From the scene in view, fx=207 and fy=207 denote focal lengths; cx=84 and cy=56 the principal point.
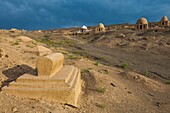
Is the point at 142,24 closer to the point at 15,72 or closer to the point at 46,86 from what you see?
the point at 15,72

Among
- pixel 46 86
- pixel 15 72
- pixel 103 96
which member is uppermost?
pixel 15 72

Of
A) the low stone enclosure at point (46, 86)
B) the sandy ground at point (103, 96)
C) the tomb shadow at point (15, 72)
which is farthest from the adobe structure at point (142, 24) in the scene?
the low stone enclosure at point (46, 86)

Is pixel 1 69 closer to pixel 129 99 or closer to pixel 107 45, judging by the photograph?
pixel 129 99

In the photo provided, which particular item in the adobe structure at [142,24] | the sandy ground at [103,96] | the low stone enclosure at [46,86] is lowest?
the sandy ground at [103,96]

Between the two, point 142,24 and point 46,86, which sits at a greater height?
point 142,24

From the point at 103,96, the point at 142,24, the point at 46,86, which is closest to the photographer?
the point at 46,86

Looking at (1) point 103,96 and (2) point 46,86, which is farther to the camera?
(1) point 103,96

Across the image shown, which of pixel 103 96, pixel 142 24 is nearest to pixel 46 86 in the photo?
pixel 103 96

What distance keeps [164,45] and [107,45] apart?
277 inches

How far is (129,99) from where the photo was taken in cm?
642

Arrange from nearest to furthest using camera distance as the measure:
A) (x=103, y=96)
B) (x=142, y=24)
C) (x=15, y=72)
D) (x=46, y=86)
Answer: (x=46, y=86) < (x=103, y=96) < (x=15, y=72) < (x=142, y=24)

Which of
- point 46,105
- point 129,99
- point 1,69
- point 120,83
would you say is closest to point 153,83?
point 120,83

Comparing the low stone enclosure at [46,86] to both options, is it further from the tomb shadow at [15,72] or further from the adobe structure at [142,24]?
the adobe structure at [142,24]

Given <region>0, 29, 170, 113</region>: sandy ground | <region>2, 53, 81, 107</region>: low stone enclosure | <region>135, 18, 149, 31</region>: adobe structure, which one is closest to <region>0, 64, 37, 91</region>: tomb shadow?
<region>0, 29, 170, 113</region>: sandy ground
